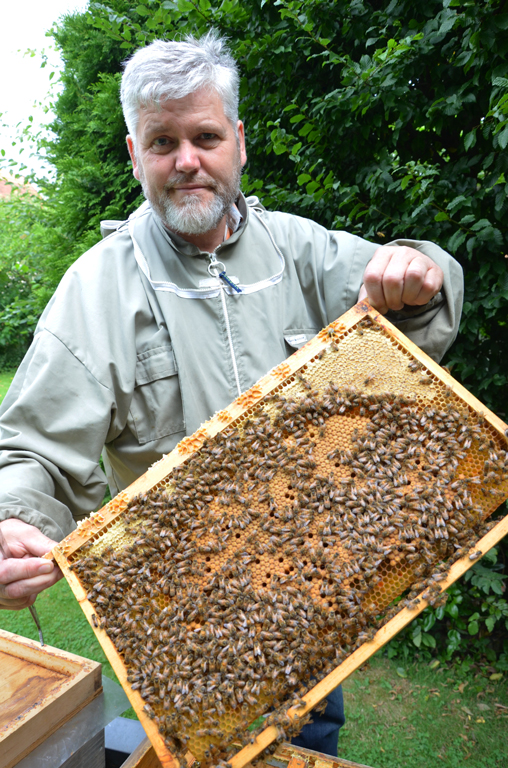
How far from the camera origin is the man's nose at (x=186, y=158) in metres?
2.73

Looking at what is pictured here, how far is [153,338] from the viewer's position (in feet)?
8.97

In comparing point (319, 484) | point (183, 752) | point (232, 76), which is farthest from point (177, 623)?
point (232, 76)

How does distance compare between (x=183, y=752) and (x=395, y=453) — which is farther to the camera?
(x=395, y=453)

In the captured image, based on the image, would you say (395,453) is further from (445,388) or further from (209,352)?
(209,352)

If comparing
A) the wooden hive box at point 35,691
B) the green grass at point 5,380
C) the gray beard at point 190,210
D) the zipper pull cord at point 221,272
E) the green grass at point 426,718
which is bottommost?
the green grass at point 426,718

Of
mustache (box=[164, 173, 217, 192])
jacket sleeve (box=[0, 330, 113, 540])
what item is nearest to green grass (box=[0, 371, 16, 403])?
jacket sleeve (box=[0, 330, 113, 540])

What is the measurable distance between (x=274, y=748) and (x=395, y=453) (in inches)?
48.1

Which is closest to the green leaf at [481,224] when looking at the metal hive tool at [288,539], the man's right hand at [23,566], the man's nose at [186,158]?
the metal hive tool at [288,539]

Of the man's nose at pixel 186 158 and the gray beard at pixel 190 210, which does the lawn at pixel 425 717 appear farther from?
the man's nose at pixel 186 158

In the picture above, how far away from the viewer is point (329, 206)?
14.9ft

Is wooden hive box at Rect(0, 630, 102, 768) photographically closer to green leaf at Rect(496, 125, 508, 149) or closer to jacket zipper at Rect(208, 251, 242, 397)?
jacket zipper at Rect(208, 251, 242, 397)

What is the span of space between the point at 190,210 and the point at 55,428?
1.34 meters

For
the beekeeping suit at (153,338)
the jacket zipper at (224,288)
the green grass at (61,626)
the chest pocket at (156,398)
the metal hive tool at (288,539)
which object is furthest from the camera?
the green grass at (61,626)

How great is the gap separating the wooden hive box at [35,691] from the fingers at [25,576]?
1.87 feet
